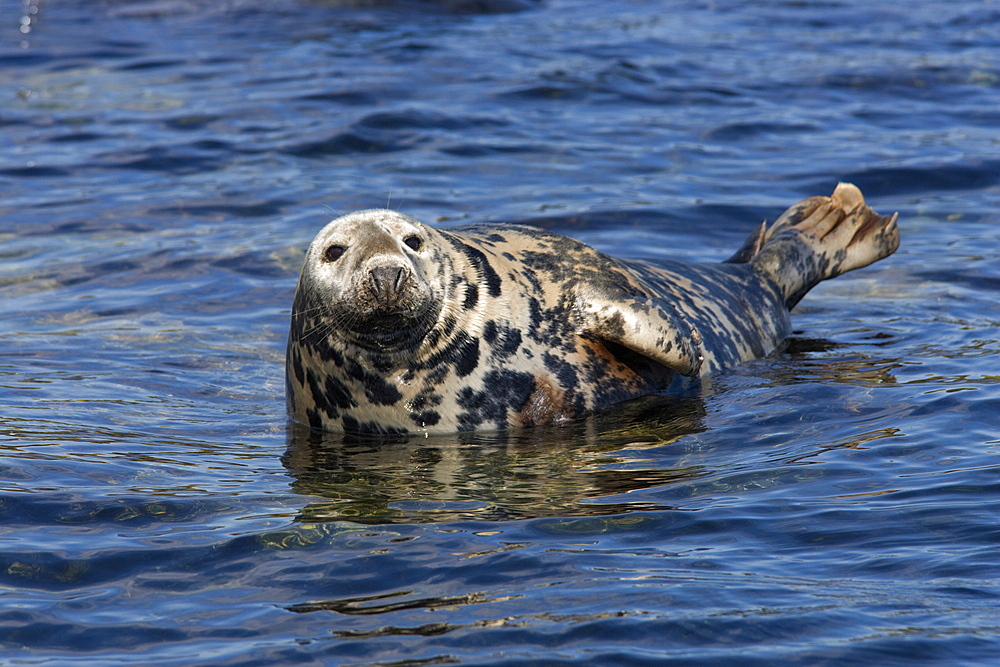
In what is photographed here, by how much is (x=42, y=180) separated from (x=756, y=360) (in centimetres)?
682

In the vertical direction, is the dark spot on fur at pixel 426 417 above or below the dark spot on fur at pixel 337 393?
below

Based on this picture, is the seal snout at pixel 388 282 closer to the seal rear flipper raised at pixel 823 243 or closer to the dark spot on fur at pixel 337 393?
the dark spot on fur at pixel 337 393

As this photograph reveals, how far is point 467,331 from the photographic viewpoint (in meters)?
5.91

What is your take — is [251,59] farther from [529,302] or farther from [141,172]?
[529,302]

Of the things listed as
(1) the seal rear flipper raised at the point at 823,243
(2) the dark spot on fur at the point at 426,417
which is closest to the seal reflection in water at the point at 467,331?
(2) the dark spot on fur at the point at 426,417

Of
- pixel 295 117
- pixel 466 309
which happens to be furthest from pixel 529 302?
pixel 295 117

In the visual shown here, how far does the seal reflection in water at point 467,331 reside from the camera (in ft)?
18.5

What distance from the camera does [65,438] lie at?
5855 millimetres

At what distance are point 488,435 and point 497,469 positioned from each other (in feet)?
1.87

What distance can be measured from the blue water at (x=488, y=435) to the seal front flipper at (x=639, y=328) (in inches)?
9.5

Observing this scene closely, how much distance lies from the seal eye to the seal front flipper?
1.12 m

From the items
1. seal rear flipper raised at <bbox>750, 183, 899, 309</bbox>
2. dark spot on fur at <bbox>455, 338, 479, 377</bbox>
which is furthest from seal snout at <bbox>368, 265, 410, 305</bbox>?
seal rear flipper raised at <bbox>750, 183, 899, 309</bbox>

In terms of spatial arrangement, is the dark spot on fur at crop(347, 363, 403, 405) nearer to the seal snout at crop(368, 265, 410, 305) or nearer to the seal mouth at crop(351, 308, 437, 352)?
the seal mouth at crop(351, 308, 437, 352)

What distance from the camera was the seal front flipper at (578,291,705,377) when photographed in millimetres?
6062
